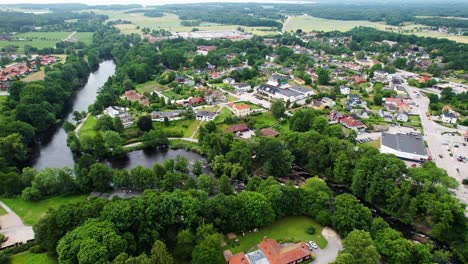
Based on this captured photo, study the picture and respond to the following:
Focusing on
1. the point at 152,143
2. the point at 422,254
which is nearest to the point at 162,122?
the point at 152,143

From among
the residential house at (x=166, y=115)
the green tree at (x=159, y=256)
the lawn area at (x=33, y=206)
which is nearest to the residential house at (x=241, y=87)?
the residential house at (x=166, y=115)

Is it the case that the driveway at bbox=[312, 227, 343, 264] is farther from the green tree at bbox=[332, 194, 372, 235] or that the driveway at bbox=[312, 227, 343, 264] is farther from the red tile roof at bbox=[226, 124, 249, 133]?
the red tile roof at bbox=[226, 124, 249, 133]

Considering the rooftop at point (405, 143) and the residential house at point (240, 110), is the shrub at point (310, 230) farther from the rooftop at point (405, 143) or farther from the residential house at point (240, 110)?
the residential house at point (240, 110)

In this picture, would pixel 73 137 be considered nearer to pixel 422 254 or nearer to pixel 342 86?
pixel 422 254

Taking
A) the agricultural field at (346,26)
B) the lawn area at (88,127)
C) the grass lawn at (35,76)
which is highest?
the agricultural field at (346,26)

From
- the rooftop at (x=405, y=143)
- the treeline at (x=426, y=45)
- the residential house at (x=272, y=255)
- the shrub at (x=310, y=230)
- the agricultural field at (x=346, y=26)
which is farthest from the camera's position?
the agricultural field at (x=346, y=26)

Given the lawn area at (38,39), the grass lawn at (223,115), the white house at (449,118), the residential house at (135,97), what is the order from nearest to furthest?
the white house at (449,118) < the grass lawn at (223,115) < the residential house at (135,97) < the lawn area at (38,39)

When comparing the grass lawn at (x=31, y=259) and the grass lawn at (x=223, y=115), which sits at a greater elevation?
the grass lawn at (x=223, y=115)

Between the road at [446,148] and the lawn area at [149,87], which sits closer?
the road at [446,148]
